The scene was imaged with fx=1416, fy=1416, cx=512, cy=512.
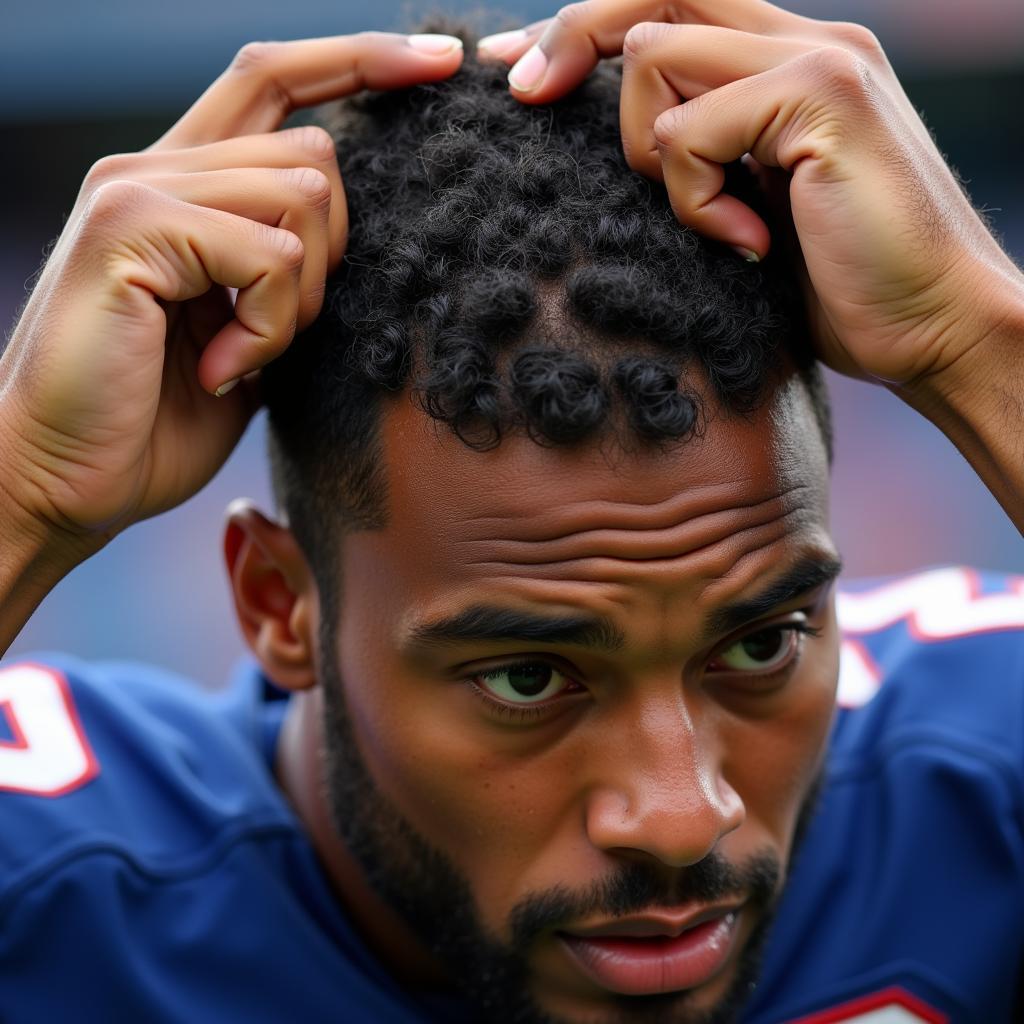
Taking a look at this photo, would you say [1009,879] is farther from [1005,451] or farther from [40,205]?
[40,205]

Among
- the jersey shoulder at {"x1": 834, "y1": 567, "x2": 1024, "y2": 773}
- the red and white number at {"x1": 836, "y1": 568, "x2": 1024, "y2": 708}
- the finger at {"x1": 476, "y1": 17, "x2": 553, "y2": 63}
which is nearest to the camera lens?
the finger at {"x1": 476, "y1": 17, "x2": 553, "y2": 63}

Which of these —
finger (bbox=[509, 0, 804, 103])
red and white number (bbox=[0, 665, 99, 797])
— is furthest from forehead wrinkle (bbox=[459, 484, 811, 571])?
red and white number (bbox=[0, 665, 99, 797])

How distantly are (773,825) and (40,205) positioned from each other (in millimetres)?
7852

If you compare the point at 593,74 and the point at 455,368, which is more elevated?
the point at 593,74

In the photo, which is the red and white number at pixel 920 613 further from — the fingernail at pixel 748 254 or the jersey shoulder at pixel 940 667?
the fingernail at pixel 748 254

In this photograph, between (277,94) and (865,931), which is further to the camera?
(865,931)

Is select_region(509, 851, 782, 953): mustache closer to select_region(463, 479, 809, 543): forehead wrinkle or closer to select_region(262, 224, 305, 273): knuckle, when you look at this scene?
select_region(463, 479, 809, 543): forehead wrinkle

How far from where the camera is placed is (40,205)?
8.58m

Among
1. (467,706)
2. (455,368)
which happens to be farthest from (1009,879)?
(455,368)

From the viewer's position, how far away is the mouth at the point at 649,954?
1695 mm

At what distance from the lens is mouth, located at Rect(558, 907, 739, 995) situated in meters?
1.70

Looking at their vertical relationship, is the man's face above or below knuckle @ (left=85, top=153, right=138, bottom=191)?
below

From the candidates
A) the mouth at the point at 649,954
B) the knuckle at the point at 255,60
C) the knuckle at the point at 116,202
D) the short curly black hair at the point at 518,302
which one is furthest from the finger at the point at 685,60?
the mouth at the point at 649,954

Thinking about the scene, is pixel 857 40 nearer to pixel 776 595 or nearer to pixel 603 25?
pixel 603 25
